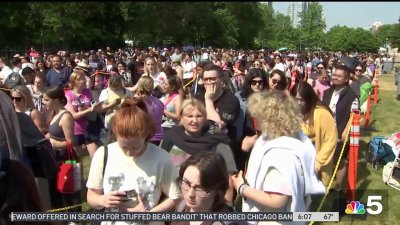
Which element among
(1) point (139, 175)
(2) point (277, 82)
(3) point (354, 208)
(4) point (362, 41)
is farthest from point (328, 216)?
(4) point (362, 41)

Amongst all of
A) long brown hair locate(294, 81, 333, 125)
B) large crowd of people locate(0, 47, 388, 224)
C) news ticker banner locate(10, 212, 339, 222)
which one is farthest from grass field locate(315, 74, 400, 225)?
news ticker banner locate(10, 212, 339, 222)

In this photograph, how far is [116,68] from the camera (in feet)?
33.5

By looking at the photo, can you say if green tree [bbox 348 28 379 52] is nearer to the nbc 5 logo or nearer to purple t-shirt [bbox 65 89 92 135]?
the nbc 5 logo

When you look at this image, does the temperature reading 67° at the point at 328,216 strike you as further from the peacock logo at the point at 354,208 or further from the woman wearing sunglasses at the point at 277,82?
the peacock logo at the point at 354,208

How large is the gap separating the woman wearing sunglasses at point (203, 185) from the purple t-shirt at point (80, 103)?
3680 mm

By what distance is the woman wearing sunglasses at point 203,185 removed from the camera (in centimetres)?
236

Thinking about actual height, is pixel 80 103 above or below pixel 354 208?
above

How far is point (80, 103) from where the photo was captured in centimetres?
607

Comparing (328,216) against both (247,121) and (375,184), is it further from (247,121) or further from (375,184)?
(375,184)

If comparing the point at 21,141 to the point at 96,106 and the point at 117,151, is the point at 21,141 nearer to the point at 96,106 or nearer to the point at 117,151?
Answer: the point at 117,151

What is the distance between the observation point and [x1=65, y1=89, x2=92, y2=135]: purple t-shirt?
5.85 meters

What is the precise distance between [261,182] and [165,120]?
319cm

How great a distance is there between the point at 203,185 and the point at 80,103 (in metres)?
4.08

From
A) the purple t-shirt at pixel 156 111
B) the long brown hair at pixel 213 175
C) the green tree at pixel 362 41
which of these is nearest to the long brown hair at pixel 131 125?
the long brown hair at pixel 213 175
